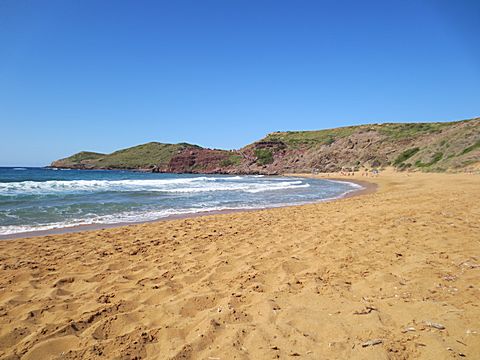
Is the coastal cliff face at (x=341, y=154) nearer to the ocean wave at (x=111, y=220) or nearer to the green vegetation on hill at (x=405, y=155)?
the green vegetation on hill at (x=405, y=155)

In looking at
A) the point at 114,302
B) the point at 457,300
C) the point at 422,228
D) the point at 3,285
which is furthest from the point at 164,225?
the point at 457,300

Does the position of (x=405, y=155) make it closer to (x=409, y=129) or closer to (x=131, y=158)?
(x=409, y=129)

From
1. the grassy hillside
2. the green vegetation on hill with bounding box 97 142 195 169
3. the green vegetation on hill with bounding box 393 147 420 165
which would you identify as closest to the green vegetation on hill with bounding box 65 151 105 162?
the grassy hillside

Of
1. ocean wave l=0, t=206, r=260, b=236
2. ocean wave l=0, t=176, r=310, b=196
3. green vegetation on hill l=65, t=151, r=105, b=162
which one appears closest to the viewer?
ocean wave l=0, t=206, r=260, b=236

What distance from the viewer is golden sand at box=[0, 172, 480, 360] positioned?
274 cm

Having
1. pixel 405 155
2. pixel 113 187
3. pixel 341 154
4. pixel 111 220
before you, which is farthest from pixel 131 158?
pixel 111 220

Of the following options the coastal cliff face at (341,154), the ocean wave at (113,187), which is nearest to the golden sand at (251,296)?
the ocean wave at (113,187)

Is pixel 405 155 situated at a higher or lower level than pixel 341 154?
lower

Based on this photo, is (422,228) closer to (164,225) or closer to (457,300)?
(457,300)

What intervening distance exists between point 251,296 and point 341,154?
62928 mm

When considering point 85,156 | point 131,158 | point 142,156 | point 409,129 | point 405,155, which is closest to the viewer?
point 405,155

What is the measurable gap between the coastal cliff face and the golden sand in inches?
1237

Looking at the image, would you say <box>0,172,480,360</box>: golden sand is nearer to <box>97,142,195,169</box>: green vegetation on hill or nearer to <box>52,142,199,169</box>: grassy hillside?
<box>52,142,199,169</box>: grassy hillside

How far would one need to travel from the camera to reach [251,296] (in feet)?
12.5
